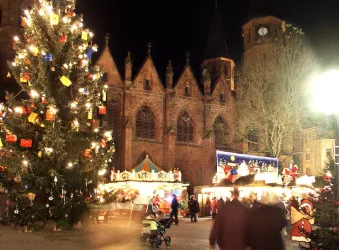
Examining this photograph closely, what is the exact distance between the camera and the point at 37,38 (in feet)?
44.7

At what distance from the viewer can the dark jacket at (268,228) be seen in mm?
6727

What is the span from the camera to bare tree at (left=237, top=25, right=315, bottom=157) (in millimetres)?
29172

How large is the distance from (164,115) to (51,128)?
25.0 m

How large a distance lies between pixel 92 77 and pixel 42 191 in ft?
13.5

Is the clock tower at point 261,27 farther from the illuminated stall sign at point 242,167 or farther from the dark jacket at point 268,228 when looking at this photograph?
the dark jacket at point 268,228

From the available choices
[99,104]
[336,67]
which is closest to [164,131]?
[99,104]

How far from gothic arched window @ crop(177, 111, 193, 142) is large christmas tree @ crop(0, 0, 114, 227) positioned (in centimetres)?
2431

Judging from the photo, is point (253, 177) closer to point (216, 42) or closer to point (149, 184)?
point (149, 184)

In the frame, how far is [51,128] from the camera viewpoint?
1291cm

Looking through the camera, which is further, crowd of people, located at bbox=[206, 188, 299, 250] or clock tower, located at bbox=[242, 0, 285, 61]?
clock tower, located at bbox=[242, 0, 285, 61]

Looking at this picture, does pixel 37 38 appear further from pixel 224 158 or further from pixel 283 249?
pixel 224 158

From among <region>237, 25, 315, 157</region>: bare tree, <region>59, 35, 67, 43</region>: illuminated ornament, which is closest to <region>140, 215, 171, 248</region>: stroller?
<region>59, 35, 67, 43</region>: illuminated ornament

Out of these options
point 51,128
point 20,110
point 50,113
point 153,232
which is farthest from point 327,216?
point 20,110

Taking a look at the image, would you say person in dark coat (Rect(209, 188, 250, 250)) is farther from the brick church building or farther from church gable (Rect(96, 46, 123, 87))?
church gable (Rect(96, 46, 123, 87))
